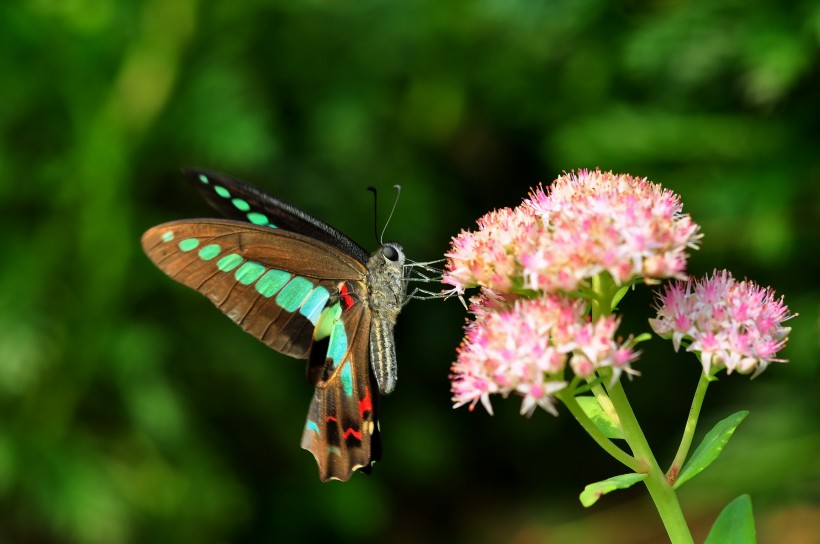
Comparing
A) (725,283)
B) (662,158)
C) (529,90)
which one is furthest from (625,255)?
(529,90)

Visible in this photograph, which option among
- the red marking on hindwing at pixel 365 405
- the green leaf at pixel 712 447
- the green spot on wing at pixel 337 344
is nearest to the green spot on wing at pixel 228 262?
the green spot on wing at pixel 337 344

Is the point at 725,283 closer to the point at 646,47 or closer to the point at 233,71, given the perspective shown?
the point at 646,47

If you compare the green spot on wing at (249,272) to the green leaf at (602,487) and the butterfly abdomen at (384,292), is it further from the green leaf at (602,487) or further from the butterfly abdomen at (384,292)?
the green leaf at (602,487)

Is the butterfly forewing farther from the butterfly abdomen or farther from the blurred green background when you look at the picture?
the blurred green background

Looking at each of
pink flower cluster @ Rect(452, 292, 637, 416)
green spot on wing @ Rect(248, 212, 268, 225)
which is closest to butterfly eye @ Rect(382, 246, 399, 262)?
green spot on wing @ Rect(248, 212, 268, 225)

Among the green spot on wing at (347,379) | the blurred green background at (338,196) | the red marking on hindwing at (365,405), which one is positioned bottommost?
the red marking on hindwing at (365,405)

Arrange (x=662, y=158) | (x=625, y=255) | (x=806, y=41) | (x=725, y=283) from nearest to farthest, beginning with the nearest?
(x=625, y=255), (x=725, y=283), (x=806, y=41), (x=662, y=158)
